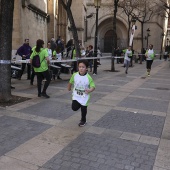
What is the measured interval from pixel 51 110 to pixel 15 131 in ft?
5.57

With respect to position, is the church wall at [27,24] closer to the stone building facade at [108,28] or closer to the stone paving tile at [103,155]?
the stone paving tile at [103,155]

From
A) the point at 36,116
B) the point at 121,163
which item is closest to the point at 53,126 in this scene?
the point at 36,116

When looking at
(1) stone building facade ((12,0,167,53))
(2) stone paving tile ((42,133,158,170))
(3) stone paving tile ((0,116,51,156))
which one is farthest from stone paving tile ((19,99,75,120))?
(1) stone building facade ((12,0,167,53))

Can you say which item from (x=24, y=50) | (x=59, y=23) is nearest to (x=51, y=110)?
(x=24, y=50)

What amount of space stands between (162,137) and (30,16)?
14.5 metres

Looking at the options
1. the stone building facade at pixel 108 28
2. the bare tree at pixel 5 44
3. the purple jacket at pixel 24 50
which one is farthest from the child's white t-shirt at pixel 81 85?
the stone building facade at pixel 108 28

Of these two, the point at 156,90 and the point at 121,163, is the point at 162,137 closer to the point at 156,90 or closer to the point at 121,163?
the point at 121,163

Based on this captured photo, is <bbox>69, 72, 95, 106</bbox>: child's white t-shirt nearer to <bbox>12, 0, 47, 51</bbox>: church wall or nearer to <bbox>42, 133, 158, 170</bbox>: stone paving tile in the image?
<bbox>42, 133, 158, 170</bbox>: stone paving tile

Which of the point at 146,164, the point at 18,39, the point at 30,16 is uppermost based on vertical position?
the point at 30,16

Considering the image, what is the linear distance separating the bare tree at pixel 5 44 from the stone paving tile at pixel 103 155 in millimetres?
3476

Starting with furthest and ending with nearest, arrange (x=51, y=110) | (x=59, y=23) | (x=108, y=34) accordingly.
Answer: (x=108, y=34)
(x=59, y=23)
(x=51, y=110)

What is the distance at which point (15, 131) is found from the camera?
16.8ft

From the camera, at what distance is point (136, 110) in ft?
23.0

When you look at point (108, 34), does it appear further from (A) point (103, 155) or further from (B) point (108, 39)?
(A) point (103, 155)
